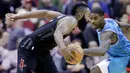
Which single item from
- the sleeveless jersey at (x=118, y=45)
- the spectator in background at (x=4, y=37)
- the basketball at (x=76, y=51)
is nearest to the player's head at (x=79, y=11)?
the sleeveless jersey at (x=118, y=45)

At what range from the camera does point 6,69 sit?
11375mm

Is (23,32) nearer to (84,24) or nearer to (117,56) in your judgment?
(84,24)

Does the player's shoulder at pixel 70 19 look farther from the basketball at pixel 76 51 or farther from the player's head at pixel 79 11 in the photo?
the basketball at pixel 76 51

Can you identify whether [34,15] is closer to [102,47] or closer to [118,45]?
[118,45]

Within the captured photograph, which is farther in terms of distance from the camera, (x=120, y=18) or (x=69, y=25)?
(x=120, y=18)

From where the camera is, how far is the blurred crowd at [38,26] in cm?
1142

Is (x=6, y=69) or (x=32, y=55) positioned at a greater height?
(x=32, y=55)

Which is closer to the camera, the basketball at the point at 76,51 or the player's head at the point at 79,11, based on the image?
the basketball at the point at 76,51

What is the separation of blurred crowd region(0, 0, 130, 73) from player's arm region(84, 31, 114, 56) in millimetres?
3740

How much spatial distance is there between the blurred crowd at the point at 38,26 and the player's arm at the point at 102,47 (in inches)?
147

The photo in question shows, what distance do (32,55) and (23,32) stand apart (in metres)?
3.84

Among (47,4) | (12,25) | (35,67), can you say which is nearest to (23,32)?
(12,25)

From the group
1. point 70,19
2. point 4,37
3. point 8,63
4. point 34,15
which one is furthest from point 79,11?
point 4,37

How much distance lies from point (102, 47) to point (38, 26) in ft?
18.7
